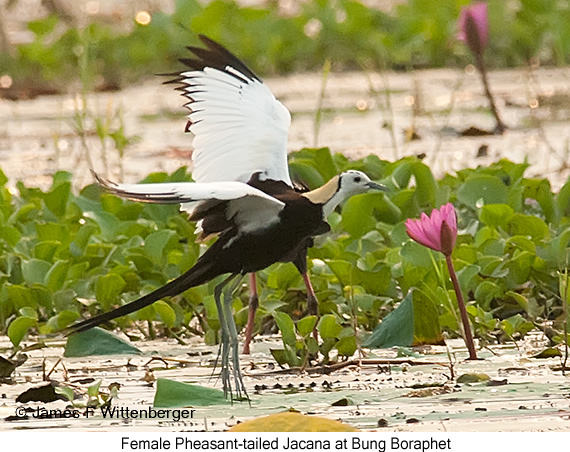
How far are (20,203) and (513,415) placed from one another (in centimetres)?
295

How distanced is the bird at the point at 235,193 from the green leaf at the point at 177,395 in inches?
2.8

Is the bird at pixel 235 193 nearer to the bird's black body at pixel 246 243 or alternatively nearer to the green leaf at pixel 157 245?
the bird's black body at pixel 246 243

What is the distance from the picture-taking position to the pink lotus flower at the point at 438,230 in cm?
359

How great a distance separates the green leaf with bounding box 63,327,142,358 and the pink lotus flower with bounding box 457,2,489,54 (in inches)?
129

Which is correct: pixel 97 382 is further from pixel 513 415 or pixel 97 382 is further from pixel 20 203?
pixel 20 203

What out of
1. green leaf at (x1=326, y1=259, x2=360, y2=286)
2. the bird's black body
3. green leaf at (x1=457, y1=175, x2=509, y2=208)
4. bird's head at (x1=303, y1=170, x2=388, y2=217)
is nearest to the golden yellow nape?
the bird's black body

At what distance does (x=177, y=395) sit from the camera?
341 cm

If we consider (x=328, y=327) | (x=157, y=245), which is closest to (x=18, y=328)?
(x=157, y=245)

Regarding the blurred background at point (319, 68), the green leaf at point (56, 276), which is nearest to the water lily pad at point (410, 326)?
the green leaf at point (56, 276)

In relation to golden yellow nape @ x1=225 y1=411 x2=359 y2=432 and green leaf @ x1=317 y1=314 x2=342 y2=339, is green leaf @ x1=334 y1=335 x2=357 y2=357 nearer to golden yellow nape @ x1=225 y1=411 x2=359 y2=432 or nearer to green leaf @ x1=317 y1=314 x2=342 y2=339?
green leaf @ x1=317 y1=314 x2=342 y2=339

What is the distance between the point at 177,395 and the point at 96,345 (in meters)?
0.71

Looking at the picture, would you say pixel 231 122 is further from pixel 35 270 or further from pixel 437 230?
pixel 35 270

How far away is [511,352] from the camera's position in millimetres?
3938

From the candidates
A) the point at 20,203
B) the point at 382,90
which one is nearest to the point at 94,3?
the point at 382,90
